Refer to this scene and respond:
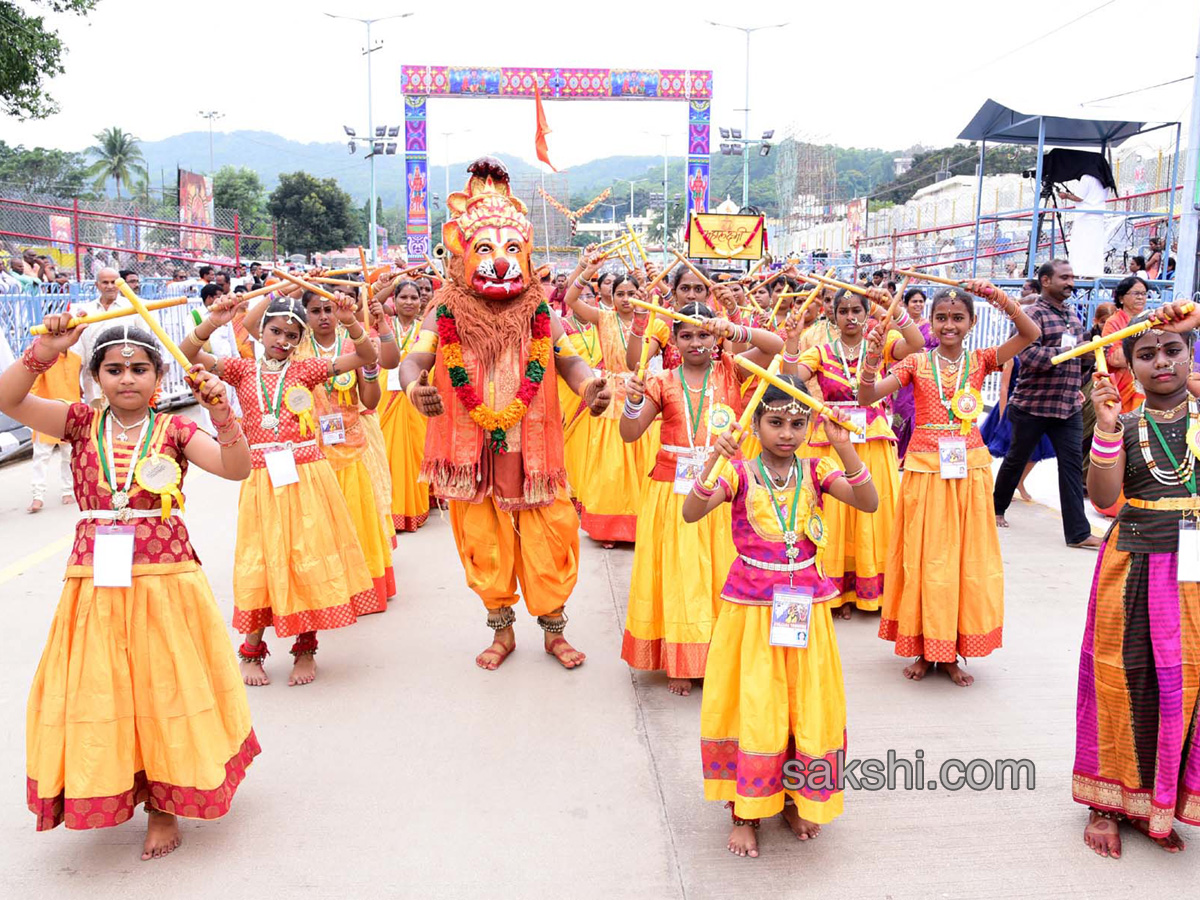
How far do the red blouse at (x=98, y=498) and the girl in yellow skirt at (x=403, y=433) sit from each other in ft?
13.8

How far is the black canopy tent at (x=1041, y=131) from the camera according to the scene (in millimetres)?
12219

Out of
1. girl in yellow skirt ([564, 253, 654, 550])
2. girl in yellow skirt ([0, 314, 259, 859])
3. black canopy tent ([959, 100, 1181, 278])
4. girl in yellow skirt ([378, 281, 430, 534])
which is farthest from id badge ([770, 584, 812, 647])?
black canopy tent ([959, 100, 1181, 278])

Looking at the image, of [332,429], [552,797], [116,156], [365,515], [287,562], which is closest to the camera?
[552,797]

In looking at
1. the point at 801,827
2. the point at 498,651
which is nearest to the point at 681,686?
the point at 498,651

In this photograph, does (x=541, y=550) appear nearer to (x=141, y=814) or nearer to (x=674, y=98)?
(x=141, y=814)

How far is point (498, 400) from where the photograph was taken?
4.70m

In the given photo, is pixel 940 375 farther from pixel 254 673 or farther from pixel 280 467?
pixel 254 673

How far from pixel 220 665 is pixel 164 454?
0.77 meters

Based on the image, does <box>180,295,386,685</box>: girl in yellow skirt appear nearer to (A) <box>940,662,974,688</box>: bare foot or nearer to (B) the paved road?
(B) the paved road

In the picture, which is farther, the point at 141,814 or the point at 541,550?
the point at 541,550

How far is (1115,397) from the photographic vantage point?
3.12 meters

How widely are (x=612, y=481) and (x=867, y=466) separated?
80.5 inches

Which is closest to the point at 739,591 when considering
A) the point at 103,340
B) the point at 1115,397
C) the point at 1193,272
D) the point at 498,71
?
the point at 1115,397

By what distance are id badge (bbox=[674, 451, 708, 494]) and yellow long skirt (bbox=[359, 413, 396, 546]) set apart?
2.12m
